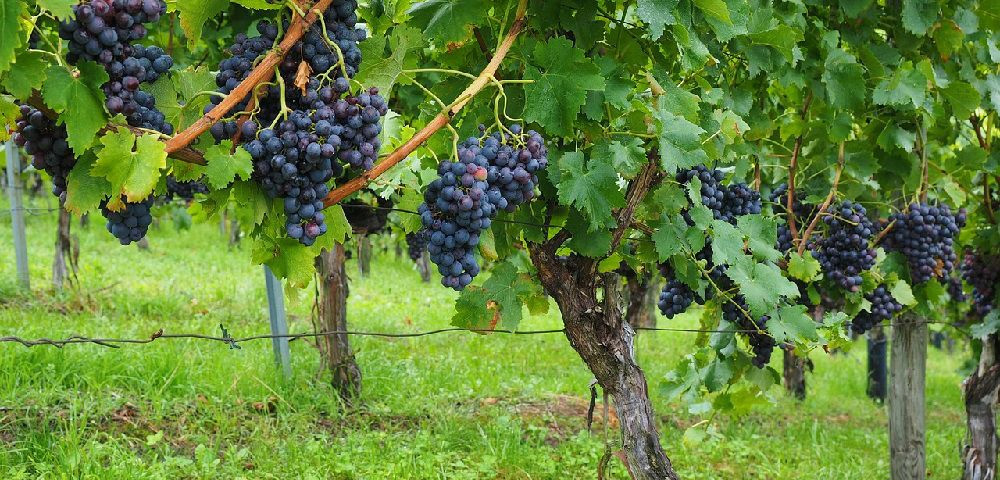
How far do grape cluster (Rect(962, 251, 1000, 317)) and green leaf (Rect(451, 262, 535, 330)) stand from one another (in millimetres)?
3462

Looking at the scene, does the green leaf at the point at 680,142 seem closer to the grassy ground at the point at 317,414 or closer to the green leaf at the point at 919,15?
the grassy ground at the point at 317,414

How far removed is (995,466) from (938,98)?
2171mm

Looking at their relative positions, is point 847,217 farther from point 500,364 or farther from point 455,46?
point 500,364

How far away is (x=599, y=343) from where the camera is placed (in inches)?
101

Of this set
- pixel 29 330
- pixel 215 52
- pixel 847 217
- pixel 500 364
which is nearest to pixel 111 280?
pixel 29 330

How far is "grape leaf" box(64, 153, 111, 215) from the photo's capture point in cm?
158

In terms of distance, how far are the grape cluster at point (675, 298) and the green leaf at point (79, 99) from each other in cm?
237

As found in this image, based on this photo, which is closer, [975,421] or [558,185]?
[558,185]

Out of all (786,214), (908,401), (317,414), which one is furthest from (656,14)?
(317,414)

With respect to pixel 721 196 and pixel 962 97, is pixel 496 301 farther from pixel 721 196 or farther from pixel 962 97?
pixel 962 97

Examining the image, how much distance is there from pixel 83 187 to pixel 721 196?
2078mm

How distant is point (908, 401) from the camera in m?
4.53

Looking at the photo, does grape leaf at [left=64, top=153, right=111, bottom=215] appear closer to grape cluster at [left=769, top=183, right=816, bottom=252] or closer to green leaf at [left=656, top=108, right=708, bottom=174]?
green leaf at [left=656, top=108, right=708, bottom=174]

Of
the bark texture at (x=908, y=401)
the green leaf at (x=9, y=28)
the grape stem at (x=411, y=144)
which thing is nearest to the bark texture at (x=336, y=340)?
the bark texture at (x=908, y=401)
